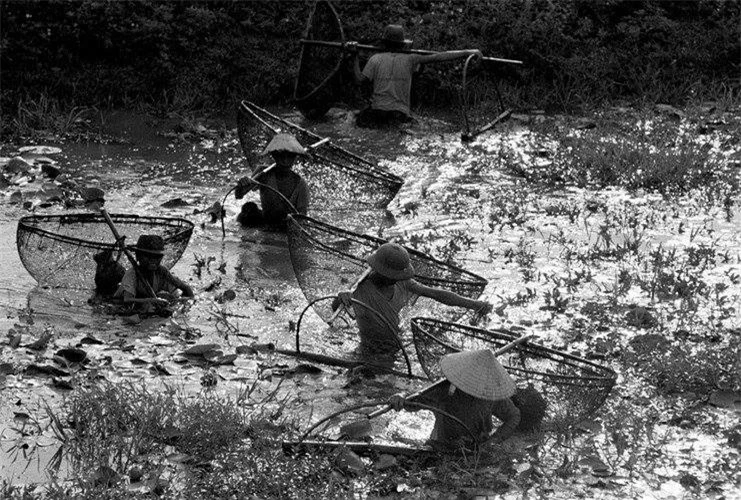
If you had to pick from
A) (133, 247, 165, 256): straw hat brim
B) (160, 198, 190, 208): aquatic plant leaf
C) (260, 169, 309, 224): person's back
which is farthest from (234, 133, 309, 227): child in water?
(133, 247, 165, 256): straw hat brim

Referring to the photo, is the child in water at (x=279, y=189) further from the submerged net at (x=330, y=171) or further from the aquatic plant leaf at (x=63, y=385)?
the aquatic plant leaf at (x=63, y=385)

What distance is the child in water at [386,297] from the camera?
7.91 metres

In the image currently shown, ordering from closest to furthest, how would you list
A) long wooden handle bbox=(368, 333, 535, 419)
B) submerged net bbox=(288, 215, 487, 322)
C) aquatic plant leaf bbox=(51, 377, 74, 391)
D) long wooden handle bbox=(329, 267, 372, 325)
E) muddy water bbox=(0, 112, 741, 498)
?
long wooden handle bbox=(368, 333, 535, 419) < aquatic plant leaf bbox=(51, 377, 74, 391) < muddy water bbox=(0, 112, 741, 498) < long wooden handle bbox=(329, 267, 372, 325) < submerged net bbox=(288, 215, 487, 322)

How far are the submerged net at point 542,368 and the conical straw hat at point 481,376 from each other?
0.43 meters

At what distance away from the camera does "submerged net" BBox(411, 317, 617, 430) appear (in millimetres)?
6953

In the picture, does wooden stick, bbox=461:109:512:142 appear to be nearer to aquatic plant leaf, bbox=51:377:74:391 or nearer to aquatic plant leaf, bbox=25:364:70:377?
aquatic plant leaf, bbox=25:364:70:377

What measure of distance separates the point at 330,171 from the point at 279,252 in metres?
1.26

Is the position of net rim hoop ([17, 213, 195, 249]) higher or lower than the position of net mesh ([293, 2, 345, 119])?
lower

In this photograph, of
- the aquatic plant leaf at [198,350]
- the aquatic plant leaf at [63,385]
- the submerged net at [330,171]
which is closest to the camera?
the aquatic plant leaf at [63,385]

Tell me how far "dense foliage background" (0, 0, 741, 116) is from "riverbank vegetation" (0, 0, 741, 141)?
17 millimetres

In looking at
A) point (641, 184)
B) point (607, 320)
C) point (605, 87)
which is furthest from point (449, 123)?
point (607, 320)

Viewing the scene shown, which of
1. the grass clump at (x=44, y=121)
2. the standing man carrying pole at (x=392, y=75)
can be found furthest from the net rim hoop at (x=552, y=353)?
the grass clump at (x=44, y=121)

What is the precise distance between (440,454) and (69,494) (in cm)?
208

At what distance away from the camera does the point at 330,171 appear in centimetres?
1170
